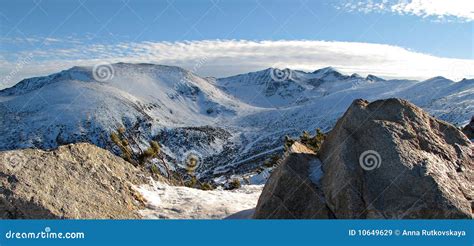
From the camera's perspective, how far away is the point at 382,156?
15336mm

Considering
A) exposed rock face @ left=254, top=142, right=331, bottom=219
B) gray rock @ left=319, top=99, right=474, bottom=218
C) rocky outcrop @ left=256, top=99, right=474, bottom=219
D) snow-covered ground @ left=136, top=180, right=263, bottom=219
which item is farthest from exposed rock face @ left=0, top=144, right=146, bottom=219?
gray rock @ left=319, top=99, right=474, bottom=218

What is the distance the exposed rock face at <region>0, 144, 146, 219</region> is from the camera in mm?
15023

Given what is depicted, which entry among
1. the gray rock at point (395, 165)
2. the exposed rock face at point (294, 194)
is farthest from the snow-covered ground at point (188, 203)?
the gray rock at point (395, 165)

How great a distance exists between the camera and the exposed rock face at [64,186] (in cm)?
1502

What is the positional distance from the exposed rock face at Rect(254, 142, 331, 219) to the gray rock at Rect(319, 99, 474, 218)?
1.28 feet

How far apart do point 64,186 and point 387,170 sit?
11.5 m

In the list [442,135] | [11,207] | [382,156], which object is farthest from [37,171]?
[442,135]

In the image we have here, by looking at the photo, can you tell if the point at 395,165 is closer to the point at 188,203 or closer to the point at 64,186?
the point at 188,203

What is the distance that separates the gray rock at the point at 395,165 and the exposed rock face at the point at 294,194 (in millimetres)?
389

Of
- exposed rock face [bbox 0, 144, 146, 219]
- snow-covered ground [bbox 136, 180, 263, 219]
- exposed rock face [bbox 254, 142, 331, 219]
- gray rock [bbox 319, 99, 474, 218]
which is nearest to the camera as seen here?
gray rock [bbox 319, 99, 474, 218]

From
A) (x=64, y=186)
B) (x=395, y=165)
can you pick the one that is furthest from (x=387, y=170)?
(x=64, y=186)

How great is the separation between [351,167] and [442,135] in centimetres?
553

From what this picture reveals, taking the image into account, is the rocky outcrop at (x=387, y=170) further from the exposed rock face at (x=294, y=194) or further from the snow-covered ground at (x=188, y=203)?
the snow-covered ground at (x=188, y=203)

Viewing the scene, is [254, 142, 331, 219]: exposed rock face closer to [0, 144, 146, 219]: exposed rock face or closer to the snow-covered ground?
the snow-covered ground
